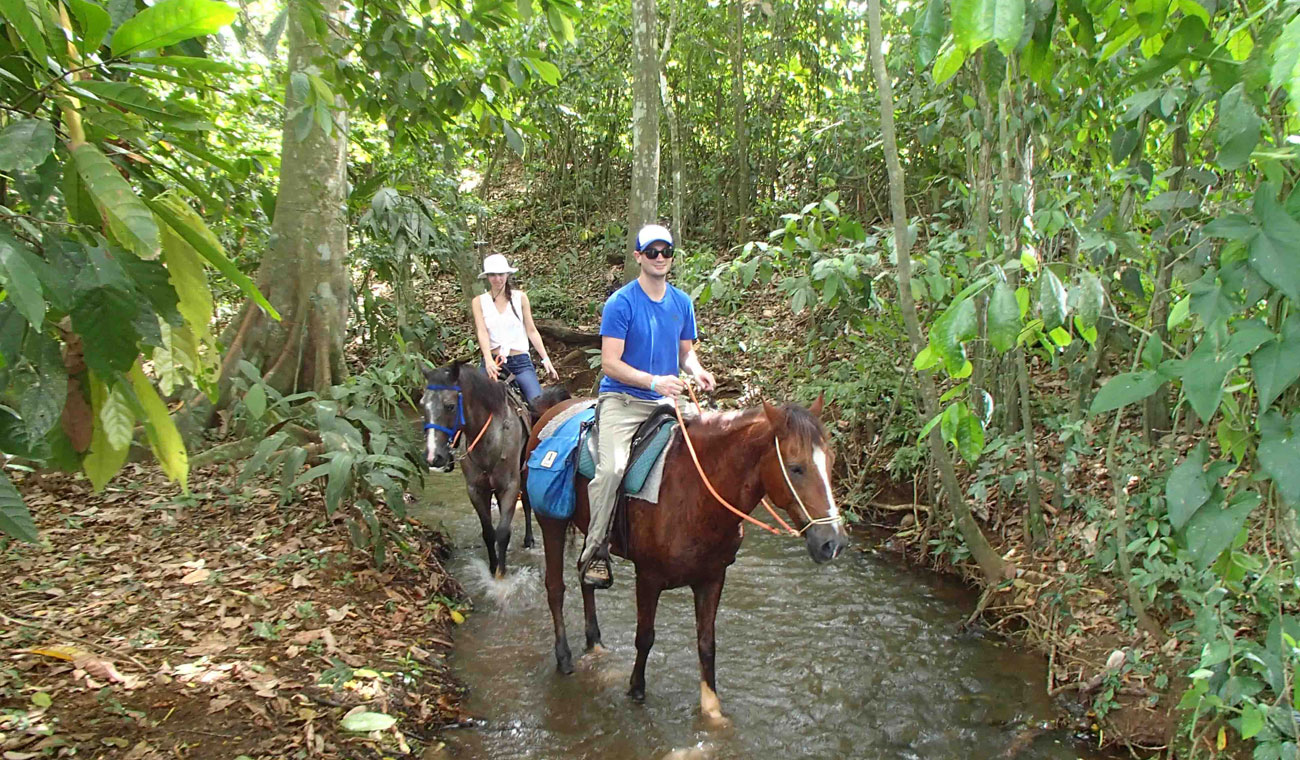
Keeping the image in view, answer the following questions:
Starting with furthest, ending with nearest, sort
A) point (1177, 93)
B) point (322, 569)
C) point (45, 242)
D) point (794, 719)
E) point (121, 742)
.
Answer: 1. point (322, 569)
2. point (794, 719)
3. point (121, 742)
4. point (1177, 93)
5. point (45, 242)

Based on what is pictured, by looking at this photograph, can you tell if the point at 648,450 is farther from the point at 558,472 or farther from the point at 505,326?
the point at 505,326

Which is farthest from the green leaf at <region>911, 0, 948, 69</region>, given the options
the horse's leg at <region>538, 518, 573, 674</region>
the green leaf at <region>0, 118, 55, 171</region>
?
the horse's leg at <region>538, 518, 573, 674</region>

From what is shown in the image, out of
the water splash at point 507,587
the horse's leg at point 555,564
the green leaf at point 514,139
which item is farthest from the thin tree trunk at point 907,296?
the water splash at point 507,587

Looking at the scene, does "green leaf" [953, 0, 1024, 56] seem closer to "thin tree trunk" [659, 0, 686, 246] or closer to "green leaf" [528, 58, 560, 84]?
"green leaf" [528, 58, 560, 84]

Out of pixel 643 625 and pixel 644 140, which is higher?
pixel 644 140

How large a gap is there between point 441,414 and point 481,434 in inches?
14.3

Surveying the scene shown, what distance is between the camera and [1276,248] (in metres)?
1.79

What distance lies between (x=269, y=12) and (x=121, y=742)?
58.3ft

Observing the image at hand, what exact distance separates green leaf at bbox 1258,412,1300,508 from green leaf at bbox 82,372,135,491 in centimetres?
249

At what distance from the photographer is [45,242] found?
139cm

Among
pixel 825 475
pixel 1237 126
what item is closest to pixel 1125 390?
pixel 1237 126

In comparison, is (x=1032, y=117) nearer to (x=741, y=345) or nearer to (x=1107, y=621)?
(x=1107, y=621)

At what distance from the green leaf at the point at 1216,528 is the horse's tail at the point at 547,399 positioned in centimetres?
547

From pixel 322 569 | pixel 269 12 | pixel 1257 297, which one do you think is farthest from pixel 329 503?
pixel 269 12
